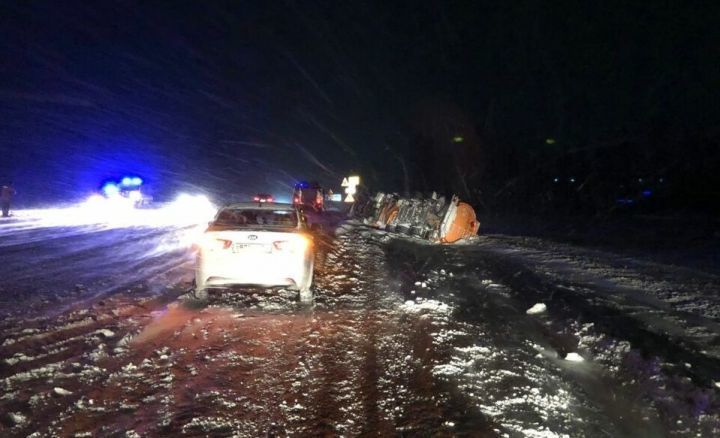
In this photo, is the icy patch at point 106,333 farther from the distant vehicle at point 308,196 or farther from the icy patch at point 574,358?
the distant vehicle at point 308,196

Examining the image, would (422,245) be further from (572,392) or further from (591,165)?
(591,165)

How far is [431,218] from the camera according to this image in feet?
65.4

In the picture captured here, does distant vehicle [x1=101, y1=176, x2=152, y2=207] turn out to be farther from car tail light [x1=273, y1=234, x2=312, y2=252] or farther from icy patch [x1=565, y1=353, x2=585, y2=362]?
icy patch [x1=565, y1=353, x2=585, y2=362]

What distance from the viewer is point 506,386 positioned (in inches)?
209

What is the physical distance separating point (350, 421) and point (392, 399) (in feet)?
1.98

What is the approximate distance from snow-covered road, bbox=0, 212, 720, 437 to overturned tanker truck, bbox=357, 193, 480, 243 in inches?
296

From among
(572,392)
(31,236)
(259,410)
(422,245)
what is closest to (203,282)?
(259,410)

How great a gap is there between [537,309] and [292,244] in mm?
3851

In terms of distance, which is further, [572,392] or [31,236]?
[31,236]

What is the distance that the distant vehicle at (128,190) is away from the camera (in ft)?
121

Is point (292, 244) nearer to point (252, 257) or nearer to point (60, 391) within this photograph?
point (252, 257)

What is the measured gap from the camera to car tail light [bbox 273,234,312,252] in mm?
8188

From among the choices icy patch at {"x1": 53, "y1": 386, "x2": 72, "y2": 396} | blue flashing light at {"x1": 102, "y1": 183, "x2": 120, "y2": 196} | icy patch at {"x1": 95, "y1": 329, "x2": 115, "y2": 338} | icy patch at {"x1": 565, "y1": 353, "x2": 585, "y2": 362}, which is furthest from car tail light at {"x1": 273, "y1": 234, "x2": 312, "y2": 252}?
blue flashing light at {"x1": 102, "y1": 183, "x2": 120, "y2": 196}

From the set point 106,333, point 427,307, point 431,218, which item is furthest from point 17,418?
point 431,218
